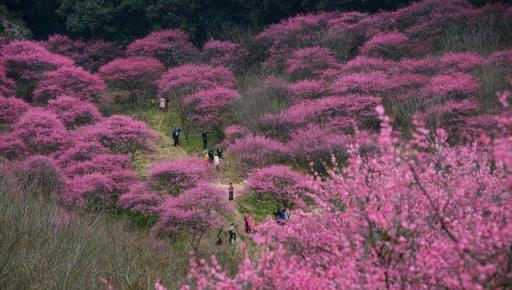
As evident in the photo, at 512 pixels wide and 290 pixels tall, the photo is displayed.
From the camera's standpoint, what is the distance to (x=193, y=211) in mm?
14531

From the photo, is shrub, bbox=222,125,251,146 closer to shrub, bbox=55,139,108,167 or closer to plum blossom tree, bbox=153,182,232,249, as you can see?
shrub, bbox=55,139,108,167

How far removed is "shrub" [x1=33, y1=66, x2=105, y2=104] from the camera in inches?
957

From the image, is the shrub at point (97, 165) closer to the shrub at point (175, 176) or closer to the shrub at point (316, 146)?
the shrub at point (175, 176)

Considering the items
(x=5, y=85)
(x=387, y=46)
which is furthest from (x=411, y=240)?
(x=5, y=85)

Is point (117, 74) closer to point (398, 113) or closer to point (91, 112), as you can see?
point (91, 112)

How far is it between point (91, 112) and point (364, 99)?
12.9 m

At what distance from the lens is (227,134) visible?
→ 21375 mm

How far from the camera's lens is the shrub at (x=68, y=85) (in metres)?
24.3

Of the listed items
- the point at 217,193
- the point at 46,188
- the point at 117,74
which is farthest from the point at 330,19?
the point at 46,188

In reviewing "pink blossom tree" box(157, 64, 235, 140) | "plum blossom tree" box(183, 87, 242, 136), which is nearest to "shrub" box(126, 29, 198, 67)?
"pink blossom tree" box(157, 64, 235, 140)

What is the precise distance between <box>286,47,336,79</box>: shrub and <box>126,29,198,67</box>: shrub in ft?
24.7

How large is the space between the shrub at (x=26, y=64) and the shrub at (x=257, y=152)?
13.6 meters

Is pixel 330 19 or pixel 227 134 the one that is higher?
pixel 330 19

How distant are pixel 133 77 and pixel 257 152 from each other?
1178 cm
